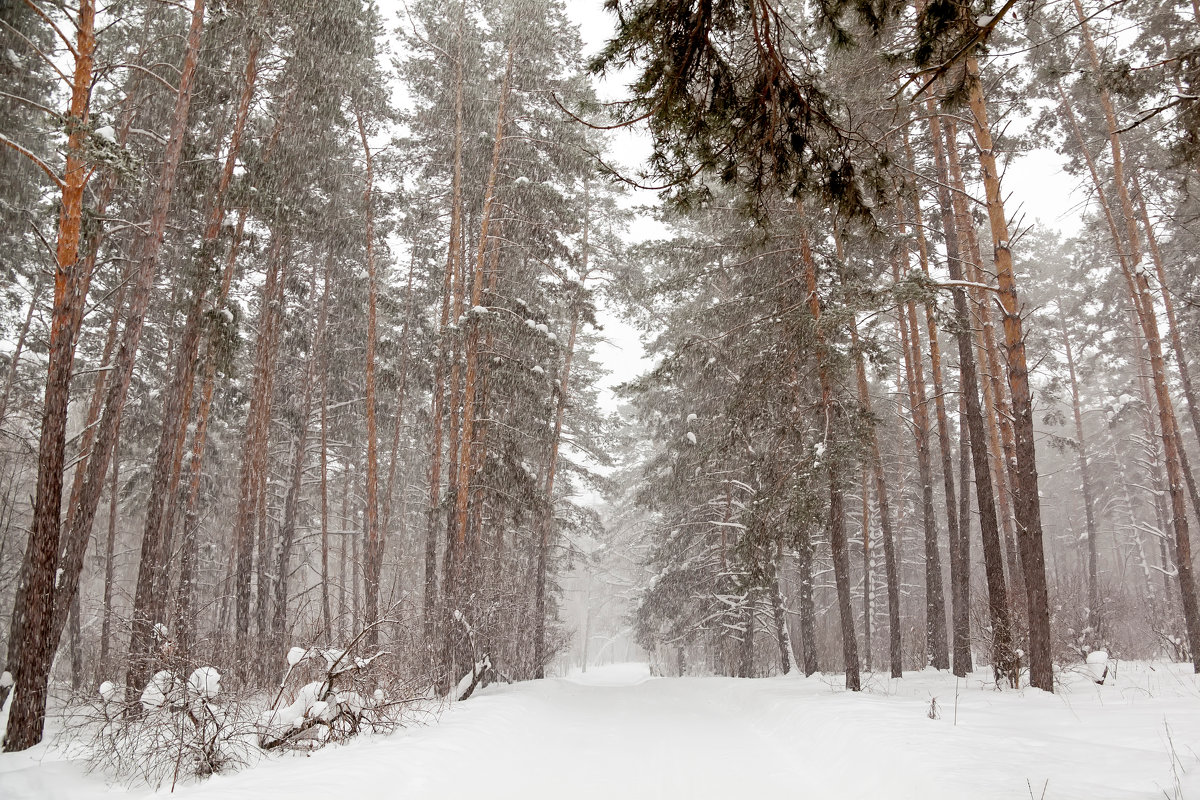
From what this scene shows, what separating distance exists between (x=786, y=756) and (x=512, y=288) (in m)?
11.2

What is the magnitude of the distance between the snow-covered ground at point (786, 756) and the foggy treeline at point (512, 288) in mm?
1125

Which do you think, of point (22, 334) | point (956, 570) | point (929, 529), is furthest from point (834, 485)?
point (22, 334)

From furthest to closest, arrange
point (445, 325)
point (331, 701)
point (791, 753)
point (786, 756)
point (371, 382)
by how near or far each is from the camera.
Answer: point (371, 382), point (445, 325), point (791, 753), point (786, 756), point (331, 701)

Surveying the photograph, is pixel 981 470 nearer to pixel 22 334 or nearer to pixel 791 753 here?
pixel 791 753

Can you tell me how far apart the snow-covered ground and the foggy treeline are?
1.12 meters

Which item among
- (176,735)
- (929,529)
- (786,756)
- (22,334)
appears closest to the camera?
(176,735)

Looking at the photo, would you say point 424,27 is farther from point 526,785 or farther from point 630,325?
point 526,785

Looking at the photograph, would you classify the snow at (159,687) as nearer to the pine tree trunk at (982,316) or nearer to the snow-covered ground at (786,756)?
the snow-covered ground at (786,756)

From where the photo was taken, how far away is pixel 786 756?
6828 mm

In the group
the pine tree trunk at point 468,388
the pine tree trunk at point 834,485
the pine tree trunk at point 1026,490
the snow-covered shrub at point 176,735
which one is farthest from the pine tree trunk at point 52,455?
the pine tree trunk at point 1026,490

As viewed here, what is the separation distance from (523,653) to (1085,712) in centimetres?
1428

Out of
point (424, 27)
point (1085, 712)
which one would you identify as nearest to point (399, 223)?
point (424, 27)

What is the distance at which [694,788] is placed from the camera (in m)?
5.63

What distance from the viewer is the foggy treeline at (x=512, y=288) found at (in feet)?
23.4
